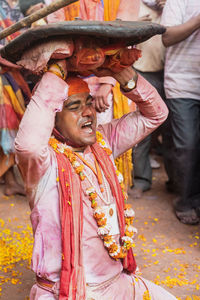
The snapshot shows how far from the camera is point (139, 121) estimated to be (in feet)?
9.62

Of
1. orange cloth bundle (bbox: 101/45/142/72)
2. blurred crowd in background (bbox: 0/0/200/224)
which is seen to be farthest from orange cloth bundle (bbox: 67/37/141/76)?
blurred crowd in background (bbox: 0/0/200/224)

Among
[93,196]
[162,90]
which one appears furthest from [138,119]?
[162,90]

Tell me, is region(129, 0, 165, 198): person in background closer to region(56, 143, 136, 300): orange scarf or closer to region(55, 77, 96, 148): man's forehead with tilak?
region(55, 77, 96, 148): man's forehead with tilak

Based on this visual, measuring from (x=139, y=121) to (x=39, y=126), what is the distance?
32.1 inches

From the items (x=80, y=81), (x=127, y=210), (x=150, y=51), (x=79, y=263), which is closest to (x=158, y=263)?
(x=127, y=210)

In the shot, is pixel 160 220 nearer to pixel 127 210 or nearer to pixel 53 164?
pixel 127 210

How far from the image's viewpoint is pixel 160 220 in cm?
512

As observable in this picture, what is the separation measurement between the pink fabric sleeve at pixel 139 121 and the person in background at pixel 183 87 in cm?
Result: 199

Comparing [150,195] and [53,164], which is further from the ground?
[53,164]

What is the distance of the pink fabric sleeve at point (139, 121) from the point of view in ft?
9.21

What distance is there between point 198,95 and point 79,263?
2.88 meters

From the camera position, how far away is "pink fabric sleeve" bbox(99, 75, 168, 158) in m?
2.81

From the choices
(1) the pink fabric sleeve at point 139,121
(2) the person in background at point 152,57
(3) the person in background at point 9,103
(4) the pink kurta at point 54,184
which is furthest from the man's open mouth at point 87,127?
(2) the person in background at point 152,57

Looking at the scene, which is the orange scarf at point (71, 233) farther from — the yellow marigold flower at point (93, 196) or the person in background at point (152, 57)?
the person in background at point (152, 57)
